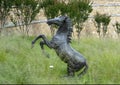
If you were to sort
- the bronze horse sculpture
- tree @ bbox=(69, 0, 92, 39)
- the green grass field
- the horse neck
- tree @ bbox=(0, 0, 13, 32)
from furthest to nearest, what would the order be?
tree @ bbox=(69, 0, 92, 39), tree @ bbox=(0, 0, 13, 32), the horse neck, the bronze horse sculpture, the green grass field

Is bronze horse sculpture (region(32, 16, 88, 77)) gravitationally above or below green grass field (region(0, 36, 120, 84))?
above

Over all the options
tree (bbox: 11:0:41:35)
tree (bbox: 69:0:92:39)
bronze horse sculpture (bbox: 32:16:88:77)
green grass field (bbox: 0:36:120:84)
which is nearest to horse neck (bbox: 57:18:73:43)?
bronze horse sculpture (bbox: 32:16:88:77)

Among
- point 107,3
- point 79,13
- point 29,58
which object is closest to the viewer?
Result: point 29,58

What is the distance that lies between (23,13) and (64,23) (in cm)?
622

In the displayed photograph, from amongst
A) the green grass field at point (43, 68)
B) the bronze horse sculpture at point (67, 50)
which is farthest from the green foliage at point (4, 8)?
the bronze horse sculpture at point (67, 50)

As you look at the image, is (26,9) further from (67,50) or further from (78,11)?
(67,50)

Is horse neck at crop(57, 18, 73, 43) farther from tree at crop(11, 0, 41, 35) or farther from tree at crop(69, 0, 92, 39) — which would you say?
tree at crop(11, 0, 41, 35)

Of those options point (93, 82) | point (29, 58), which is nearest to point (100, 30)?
point (29, 58)

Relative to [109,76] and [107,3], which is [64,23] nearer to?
[109,76]

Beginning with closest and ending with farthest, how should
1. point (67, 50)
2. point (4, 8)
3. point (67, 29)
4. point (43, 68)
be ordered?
1. point (67, 50)
2. point (67, 29)
3. point (43, 68)
4. point (4, 8)

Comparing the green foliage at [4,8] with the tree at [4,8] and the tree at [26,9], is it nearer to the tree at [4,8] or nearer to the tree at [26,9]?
the tree at [4,8]

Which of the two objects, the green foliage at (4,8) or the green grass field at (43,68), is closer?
the green grass field at (43,68)

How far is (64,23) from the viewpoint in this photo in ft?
21.0

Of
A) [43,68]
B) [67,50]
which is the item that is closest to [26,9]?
[43,68]
